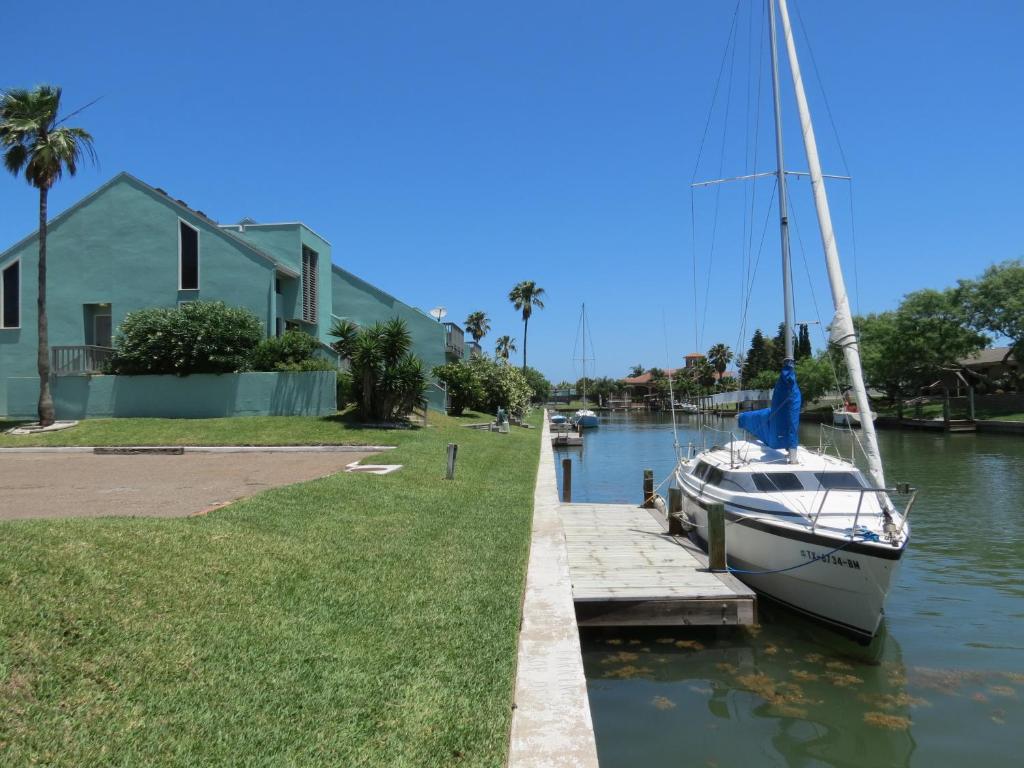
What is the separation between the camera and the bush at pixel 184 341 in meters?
30.0

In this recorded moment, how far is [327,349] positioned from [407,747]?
32.9 metres

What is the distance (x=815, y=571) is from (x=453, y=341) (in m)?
43.0

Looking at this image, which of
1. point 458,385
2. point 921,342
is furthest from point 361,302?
point 921,342

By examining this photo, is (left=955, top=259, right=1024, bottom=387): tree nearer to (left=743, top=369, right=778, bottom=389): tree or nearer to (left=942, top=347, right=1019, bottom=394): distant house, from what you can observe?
(left=942, top=347, right=1019, bottom=394): distant house

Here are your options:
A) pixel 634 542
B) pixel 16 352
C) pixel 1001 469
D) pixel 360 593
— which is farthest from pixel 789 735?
pixel 16 352

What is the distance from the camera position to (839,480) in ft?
39.5

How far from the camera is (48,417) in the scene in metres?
Answer: 28.7

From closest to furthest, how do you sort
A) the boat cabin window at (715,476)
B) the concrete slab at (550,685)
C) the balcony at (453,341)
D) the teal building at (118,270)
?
the concrete slab at (550,685) < the boat cabin window at (715,476) < the teal building at (118,270) < the balcony at (453,341)

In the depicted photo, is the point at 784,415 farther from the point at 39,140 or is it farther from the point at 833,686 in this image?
the point at 39,140

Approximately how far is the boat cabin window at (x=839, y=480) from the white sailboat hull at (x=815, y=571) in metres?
1.61

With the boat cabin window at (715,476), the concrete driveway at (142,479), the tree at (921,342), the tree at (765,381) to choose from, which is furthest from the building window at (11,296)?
the tree at (765,381)

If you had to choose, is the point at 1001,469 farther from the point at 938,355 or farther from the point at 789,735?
the point at 938,355

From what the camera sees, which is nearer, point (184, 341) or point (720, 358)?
point (184, 341)

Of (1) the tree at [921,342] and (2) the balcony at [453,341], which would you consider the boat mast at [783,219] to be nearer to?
(2) the balcony at [453,341]
